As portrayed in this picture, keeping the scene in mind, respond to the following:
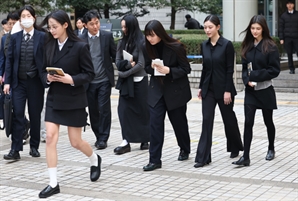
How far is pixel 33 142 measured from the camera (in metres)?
8.91

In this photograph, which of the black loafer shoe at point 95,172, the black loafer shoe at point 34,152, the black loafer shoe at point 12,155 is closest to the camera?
the black loafer shoe at point 95,172

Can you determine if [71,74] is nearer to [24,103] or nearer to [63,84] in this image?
[63,84]

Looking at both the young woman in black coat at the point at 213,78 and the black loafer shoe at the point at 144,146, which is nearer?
the young woman in black coat at the point at 213,78

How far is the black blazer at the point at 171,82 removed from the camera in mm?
8086

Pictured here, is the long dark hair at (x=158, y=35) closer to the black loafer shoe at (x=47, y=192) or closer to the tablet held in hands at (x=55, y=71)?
the tablet held in hands at (x=55, y=71)

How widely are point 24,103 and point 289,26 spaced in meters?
9.16

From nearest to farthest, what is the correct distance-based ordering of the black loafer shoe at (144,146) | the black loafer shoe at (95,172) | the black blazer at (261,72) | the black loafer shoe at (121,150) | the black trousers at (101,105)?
the black loafer shoe at (95,172) → the black blazer at (261,72) → the black loafer shoe at (121,150) → the black loafer shoe at (144,146) → the black trousers at (101,105)

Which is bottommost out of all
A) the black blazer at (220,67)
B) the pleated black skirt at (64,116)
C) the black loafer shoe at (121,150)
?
the black loafer shoe at (121,150)

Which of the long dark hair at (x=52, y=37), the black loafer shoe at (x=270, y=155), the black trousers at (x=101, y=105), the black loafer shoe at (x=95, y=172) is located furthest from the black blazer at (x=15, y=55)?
the black loafer shoe at (x=270, y=155)

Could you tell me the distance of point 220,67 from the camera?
8.04 metres

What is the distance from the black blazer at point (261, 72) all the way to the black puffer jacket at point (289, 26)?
8303 millimetres

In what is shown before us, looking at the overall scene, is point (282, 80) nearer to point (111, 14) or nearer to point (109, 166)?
point (109, 166)

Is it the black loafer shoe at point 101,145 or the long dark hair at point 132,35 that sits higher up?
the long dark hair at point 132,35

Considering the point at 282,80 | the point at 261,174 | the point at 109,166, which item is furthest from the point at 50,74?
the point at 282,80
